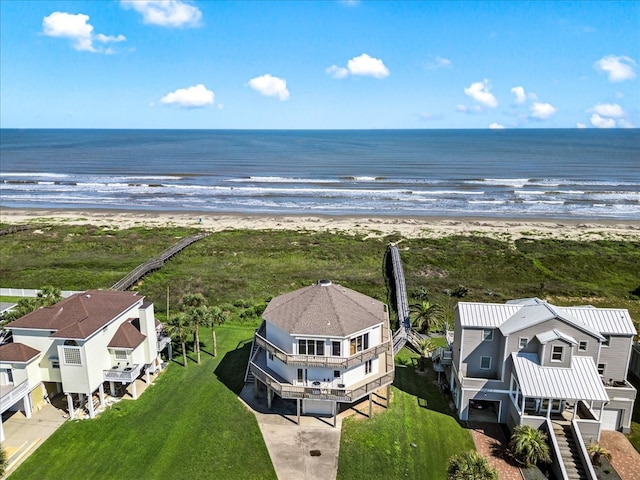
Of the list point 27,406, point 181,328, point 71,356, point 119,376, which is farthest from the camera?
point 181,328

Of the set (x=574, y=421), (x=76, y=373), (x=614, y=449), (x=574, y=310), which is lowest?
(x=614, y=449)

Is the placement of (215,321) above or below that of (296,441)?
above

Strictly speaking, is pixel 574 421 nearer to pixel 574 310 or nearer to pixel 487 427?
pixel 487 427

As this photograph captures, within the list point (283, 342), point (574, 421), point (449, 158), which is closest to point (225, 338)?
point (283, 342)

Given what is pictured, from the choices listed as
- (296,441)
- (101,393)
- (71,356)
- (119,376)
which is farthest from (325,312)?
(71,356)

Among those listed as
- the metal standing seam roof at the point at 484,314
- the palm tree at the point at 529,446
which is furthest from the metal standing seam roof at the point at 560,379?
the metal standing seam roof at the point at 484,314

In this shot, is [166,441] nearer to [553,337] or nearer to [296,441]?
[296,441]

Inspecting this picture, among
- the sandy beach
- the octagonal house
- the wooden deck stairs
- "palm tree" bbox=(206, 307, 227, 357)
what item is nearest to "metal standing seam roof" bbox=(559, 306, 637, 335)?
the wooden deck stairs
